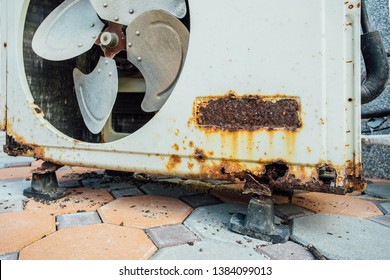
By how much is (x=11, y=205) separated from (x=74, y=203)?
9.6 inches

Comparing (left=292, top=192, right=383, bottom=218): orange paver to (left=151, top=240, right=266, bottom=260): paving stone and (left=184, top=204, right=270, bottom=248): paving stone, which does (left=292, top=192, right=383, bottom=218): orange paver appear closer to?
(left=184, top=204, right=270, bottom=248): paving stone

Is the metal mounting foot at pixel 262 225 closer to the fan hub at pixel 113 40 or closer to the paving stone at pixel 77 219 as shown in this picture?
the paving stone at pixel 77 219

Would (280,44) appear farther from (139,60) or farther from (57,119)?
(57,119)

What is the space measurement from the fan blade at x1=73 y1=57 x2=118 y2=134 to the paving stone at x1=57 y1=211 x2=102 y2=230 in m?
0.35

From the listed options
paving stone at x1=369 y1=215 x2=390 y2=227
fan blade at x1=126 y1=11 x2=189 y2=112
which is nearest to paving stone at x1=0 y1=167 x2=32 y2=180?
fan blade at x1=126 y1=11 x2=189 y2=112

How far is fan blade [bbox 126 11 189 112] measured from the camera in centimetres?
106

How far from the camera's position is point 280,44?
2.84ft

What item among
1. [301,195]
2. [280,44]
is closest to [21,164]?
[301,195]

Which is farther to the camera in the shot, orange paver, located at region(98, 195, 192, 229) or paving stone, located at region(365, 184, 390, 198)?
paving stone, located at region(365, 184, 390, 198)

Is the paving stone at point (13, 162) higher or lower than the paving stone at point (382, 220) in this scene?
higher

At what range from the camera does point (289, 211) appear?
1.19m

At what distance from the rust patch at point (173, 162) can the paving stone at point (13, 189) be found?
75cm

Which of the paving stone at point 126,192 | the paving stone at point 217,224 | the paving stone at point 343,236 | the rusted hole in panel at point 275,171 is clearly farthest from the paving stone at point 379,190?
the paving stone at point 126,192

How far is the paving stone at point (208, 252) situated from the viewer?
0.82 m
